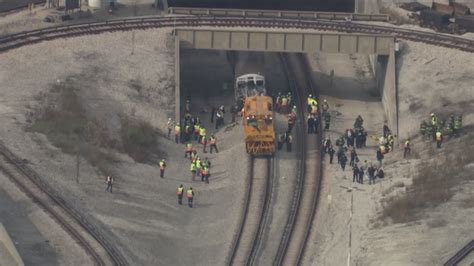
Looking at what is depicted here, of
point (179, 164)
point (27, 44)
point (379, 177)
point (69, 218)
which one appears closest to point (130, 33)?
point (27, 44)

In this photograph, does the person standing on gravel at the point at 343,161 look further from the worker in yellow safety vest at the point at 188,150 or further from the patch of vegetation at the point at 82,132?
the patch of vegetation at the point at 82,132

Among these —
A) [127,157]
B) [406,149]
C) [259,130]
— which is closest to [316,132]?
[259,130]

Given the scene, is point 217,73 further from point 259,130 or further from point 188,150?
point 259,130

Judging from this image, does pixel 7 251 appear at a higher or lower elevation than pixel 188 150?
lower

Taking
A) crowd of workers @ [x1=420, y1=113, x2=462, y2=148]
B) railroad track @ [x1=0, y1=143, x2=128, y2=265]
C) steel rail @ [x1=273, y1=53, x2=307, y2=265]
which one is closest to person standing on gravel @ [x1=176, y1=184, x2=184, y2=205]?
steel rail @ [x1=273, y1=53, x2=307, y2=265]

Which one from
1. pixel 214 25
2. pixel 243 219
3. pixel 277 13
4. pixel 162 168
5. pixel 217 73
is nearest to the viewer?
pixel 243 219

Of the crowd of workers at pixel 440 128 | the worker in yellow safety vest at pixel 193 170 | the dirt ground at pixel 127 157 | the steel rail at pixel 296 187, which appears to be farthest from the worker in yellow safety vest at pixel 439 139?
the worker in yellow safety vest at pixel 193 170
